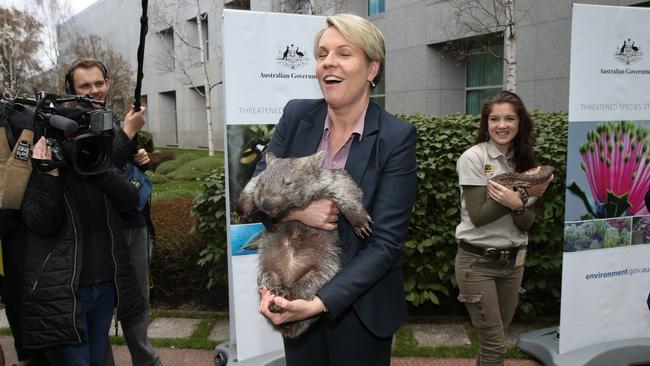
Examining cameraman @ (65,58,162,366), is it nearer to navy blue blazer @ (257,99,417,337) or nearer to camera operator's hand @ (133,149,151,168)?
camera operator's hand @ (133,149,151,168)

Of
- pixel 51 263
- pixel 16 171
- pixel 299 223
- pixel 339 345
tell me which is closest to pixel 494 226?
pixel 339 345

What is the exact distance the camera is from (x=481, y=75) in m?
15.7

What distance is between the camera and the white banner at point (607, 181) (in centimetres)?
394

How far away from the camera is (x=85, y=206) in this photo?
2873 mm

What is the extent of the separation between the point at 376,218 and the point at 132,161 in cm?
238

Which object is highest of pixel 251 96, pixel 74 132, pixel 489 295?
pixel 251 96

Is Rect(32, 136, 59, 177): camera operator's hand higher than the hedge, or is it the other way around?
Rect(32, 136, 59, 177): camera operator's hand

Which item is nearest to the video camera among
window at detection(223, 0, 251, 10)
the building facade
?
the building facade

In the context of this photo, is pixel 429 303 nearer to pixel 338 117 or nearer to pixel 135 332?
pixel 135 332

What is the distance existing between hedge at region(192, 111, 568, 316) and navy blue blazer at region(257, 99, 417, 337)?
9.71 feet

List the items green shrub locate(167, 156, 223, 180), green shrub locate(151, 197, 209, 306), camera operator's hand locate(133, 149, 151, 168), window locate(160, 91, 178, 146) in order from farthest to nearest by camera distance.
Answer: window locate(160, 91, 178, 146) → green shrub locate(167, 156, 223, 180) → green shrub locate(151, 197, 209, 306) → camera operator's hand locate(133, 149, 151, 168)

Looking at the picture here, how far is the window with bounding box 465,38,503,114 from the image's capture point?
48.9 ft

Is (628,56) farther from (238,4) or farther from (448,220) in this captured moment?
(238,4)

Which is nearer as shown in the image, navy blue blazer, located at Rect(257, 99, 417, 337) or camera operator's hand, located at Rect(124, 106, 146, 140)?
navy blue blazer, located at Rect(257, 99, 417, 337)
